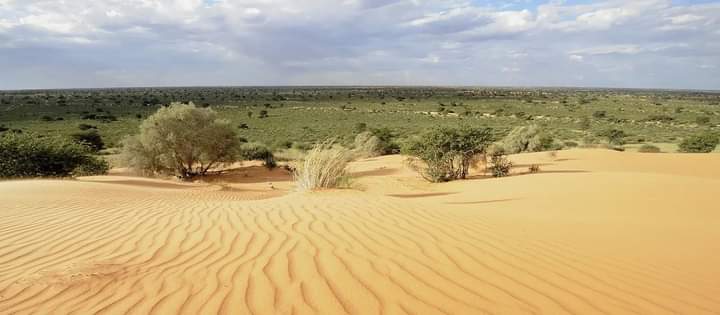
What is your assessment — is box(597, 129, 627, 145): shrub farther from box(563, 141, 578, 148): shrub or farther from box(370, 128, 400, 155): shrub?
box(370, 128, 400, 155): shrub

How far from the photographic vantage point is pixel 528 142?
22.6 m

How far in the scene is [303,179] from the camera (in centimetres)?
885

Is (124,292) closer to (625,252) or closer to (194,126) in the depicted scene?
(625,252)

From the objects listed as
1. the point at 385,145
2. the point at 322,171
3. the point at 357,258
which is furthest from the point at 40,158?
the point at 385,145

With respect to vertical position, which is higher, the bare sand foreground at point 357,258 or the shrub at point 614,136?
the bare sand foreground at point 357,258

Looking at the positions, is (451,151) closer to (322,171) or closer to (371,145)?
(322,171)

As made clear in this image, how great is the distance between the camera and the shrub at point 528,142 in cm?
2219

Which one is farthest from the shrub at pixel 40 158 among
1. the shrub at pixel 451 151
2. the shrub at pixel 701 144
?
the shrub at pixel 701 144

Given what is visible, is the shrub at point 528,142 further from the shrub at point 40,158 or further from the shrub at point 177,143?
the shrub at point 40,158

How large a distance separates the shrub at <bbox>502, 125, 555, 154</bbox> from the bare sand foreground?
15666mm

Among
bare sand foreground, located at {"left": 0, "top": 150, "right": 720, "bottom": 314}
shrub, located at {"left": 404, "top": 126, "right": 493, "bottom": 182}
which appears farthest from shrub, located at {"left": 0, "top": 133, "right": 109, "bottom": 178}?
shrub, located at {"left": 404, "top": 126, "right": 493, "bottom": 182}

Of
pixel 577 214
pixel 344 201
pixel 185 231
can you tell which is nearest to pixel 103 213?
pixel 185 231

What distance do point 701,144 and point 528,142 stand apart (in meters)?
8.36

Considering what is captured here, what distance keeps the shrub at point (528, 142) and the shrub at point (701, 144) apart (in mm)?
6453
